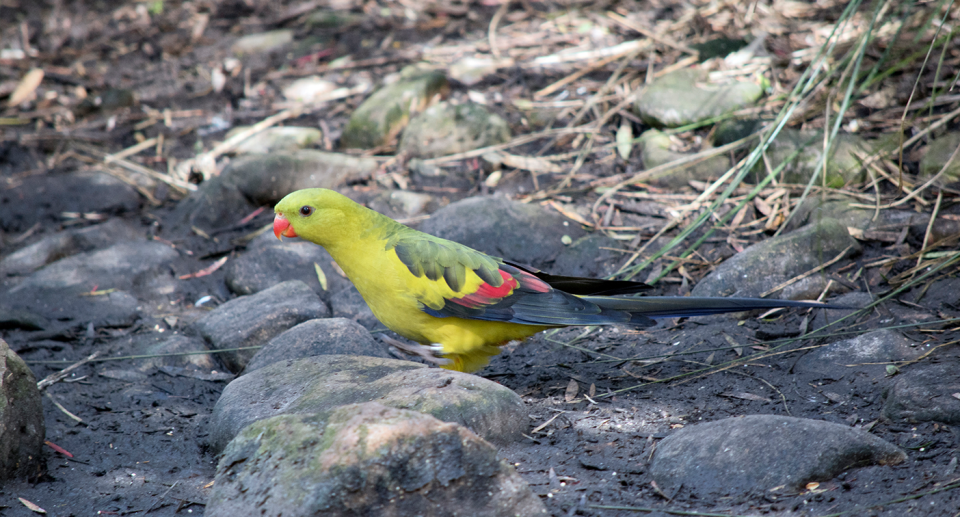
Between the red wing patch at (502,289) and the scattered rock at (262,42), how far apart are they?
5756mm

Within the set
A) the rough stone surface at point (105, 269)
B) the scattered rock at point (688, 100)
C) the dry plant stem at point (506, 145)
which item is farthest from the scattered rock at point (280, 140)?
the scattered rock at point (688, 100)

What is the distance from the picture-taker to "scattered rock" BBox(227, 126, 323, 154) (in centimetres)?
624

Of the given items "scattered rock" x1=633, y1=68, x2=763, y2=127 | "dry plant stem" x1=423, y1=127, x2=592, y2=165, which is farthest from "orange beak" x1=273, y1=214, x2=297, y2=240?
"scattered rock" x1=633, y1=68, x2=763, y2=127

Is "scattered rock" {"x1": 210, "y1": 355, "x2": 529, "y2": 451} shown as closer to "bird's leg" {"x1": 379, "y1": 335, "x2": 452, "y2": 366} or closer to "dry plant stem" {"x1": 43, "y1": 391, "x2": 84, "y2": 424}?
"bird's leg" {"x1": 379, "y1": 335, "x2": 452, "y2": 366}

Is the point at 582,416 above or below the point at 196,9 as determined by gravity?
below

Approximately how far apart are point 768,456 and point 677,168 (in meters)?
3.03

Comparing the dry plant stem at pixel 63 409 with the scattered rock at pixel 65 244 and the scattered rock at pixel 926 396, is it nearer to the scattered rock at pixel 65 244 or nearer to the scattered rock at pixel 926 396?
the scattered rock at pixel 65 244

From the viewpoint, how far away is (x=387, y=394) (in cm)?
269

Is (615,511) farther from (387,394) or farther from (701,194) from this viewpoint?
(701,194)

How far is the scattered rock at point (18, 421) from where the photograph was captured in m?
2.57

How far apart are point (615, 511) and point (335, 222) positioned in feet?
6.13

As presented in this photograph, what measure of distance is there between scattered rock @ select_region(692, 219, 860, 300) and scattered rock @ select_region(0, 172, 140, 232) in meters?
4.64

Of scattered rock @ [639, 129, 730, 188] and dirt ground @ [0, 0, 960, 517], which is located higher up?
scattered rock @ [639, 129, 730, 188]

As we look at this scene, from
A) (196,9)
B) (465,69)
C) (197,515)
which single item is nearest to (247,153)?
(465,69)
